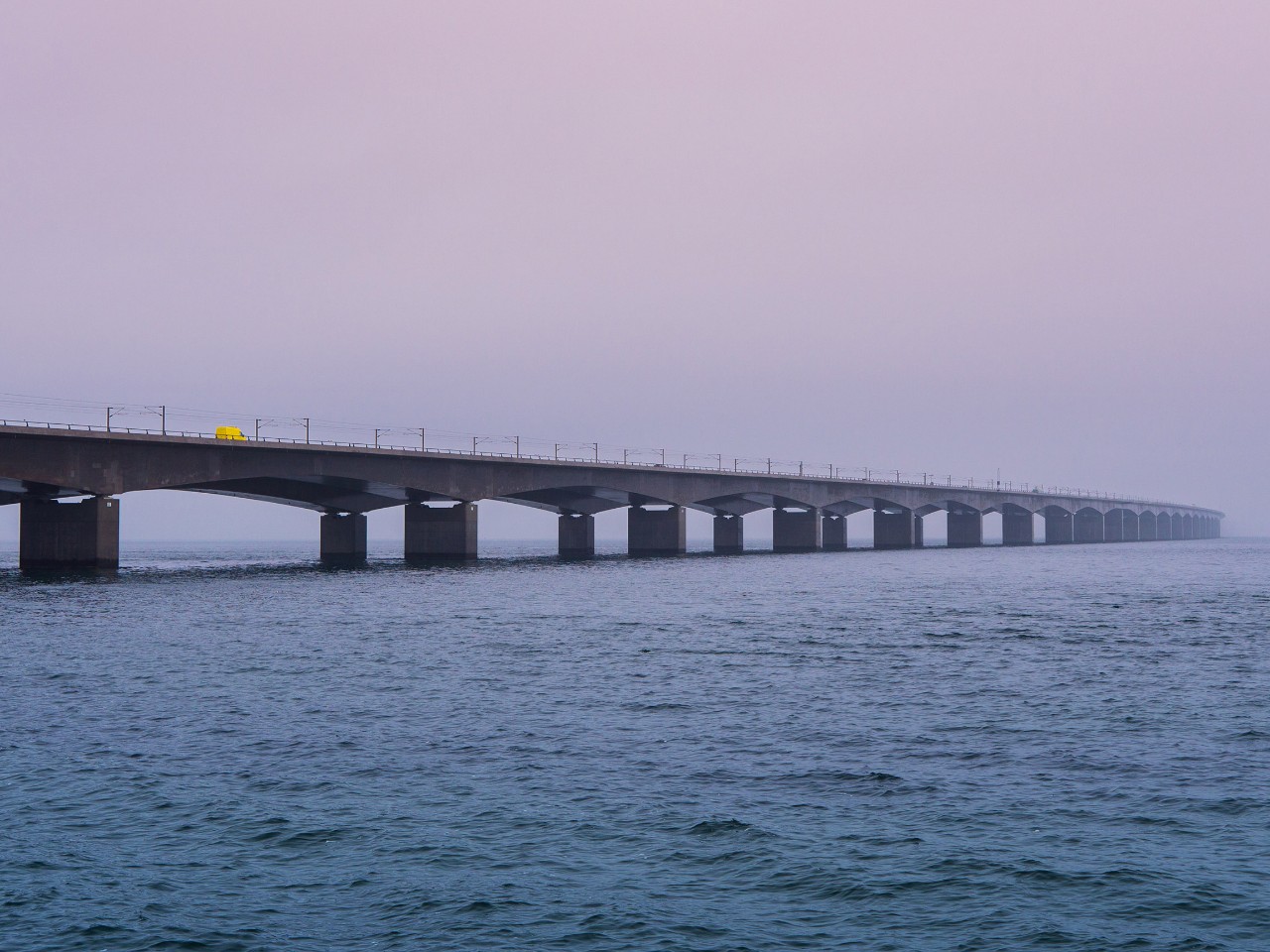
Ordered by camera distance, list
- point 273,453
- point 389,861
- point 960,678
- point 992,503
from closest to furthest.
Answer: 1. point 389,861
2. point 960,678
3. point 273,453
4. point 992,503

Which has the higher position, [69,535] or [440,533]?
[69,535]

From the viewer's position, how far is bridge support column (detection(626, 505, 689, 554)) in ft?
420

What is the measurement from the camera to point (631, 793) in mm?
18828

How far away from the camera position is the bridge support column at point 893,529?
17600 cm

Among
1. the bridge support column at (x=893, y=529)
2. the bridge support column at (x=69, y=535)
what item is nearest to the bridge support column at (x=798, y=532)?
the bridge support column at (x=893, y=529)

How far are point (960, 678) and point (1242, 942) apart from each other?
755 inches

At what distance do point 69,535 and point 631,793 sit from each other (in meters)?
70.7

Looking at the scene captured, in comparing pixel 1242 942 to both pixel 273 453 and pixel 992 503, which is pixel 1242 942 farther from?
Result: pixel 992 503

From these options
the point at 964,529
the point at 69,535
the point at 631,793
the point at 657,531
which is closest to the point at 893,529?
the point at 964,529

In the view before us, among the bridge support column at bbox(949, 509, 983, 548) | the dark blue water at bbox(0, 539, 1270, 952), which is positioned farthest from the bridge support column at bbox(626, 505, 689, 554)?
the dark blue water at bbox(0, 539, 1270, 952)

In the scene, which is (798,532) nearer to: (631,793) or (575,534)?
(575,534)

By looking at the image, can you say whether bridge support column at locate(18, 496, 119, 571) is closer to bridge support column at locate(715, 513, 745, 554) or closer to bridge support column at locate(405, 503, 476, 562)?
bridge support column at locate(405, 503, 476, 562)

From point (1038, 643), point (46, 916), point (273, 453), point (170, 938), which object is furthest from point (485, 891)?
point (273, 453)

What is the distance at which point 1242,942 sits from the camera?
506 inches
